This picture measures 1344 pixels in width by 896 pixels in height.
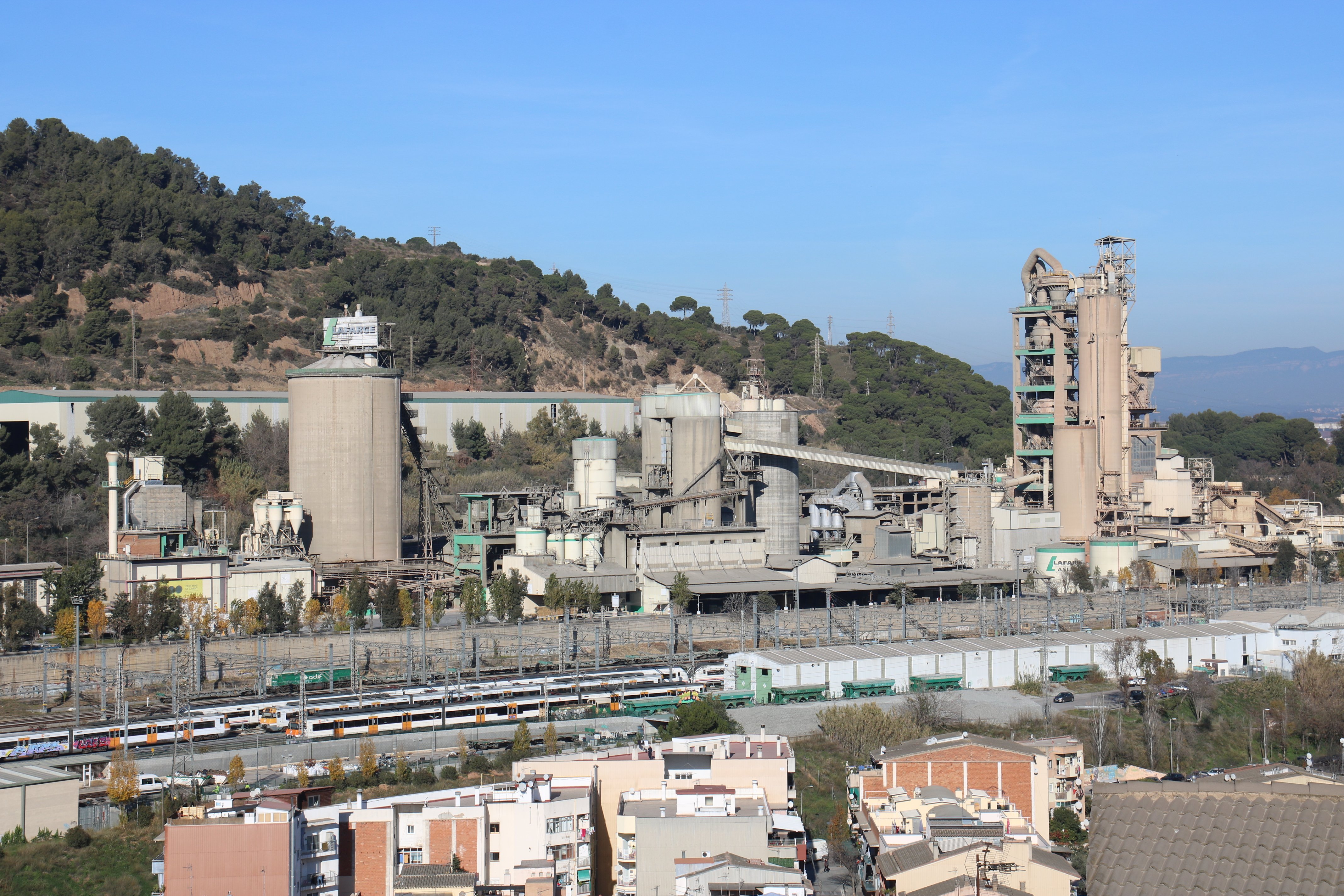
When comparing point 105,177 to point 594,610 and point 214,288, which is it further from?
point 594,610

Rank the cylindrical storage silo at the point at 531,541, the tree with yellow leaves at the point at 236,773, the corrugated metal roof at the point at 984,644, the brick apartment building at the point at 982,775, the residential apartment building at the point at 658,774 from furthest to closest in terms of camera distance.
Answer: the cylindrical storage silo at the point at 531,541 → the corrugated metal roof at the point at 984,644 → the tree with yellow leaves at the point at 236,773 → the brick apartment building at the point at 982,775 → the residential apartment building at the point at 658,774

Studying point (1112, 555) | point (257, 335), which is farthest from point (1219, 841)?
point (257, 335)

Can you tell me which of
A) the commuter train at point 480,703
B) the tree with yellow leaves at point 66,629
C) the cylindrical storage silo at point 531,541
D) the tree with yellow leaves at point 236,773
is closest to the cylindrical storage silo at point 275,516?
the cylindrical storage silo at point 531,541

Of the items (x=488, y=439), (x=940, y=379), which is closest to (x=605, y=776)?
(x=488, y=439)

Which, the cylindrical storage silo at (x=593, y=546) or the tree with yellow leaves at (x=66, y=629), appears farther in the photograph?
the cylindrical storage silo at (x=593, y=546)

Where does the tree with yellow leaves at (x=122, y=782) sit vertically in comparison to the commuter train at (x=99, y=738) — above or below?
below

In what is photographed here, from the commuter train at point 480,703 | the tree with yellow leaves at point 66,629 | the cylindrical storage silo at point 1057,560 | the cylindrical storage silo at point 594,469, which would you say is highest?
the cylindrical storage silo at point 594,469

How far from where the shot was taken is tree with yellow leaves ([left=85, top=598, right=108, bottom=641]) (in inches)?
1967

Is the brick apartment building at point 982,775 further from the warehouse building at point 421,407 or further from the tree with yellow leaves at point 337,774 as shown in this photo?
the warehouse building at point 421,407

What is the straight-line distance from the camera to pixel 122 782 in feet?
115

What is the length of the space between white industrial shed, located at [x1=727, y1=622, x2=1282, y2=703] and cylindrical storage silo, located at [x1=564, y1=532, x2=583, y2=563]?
11.9 m

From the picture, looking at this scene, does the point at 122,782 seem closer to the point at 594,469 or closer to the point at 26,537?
the point at 26,537

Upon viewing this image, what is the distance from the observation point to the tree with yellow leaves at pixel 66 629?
162 feet

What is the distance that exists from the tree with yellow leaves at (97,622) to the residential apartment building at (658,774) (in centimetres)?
2096
